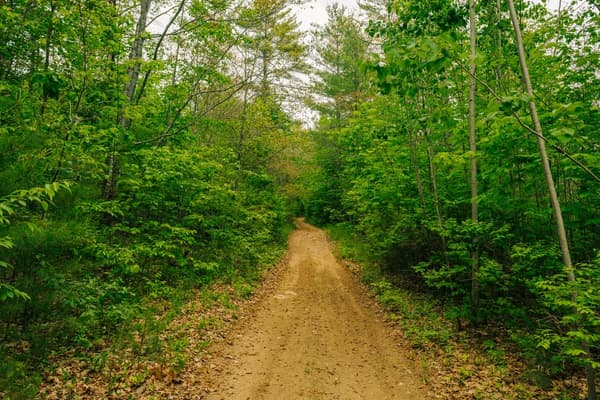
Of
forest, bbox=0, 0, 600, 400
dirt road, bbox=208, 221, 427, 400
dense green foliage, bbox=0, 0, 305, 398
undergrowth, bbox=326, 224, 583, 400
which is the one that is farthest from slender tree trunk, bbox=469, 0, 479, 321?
dense green foliage, bbox=0, 0, 305, 398

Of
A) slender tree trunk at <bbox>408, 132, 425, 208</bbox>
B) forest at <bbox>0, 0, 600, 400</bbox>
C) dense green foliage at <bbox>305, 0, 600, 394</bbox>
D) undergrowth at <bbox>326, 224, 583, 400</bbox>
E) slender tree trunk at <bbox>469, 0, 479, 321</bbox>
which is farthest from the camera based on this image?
slender tree trunk at <bbox>408, 132, 425, 208</bbox>

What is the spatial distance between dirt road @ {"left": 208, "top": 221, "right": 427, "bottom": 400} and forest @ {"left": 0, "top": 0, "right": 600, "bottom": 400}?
862 millimetres

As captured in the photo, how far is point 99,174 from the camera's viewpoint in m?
Result: 7.37

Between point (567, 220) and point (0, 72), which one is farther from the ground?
point (0, 72)

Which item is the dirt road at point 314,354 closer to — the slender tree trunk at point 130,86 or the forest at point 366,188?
the forest at point 366,188

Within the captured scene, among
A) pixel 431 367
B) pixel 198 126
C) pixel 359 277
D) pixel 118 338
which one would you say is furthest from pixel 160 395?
pixel 198 126

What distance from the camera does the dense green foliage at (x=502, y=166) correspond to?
3949mm

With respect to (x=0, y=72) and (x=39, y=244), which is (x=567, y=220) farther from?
(x=0, y=72)

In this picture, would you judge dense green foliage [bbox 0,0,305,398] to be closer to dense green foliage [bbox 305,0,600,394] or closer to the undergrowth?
dense green foliage [bbox 305,0,600,394]

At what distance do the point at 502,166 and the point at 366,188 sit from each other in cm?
530

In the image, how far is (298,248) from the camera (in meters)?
19.2

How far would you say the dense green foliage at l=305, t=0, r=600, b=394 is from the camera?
3949 mm

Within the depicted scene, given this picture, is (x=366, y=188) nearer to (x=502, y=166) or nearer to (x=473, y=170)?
(x=473, y=170)

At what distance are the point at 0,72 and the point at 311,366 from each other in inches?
339
